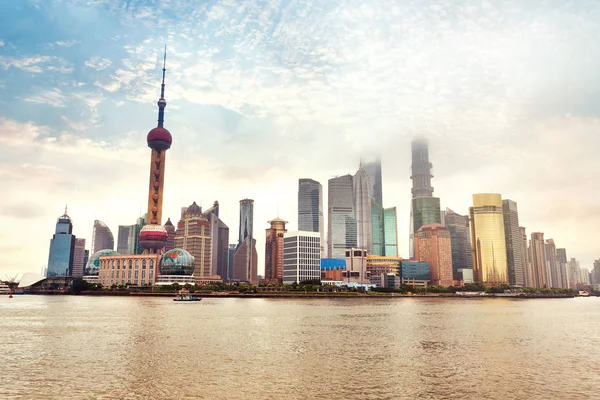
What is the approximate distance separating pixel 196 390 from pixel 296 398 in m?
8.80

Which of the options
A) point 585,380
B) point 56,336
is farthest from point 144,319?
point 585,380

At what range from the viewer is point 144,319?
110250mm

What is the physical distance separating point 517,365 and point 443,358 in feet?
26.5

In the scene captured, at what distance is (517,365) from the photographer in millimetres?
56562

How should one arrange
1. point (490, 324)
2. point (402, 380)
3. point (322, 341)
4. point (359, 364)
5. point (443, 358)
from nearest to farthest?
point (402, 380) < point (359, 364) < point (443, 358) < point (322, 341) < point (490, 324)

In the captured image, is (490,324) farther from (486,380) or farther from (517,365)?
(486,380)

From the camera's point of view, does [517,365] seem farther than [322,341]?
No

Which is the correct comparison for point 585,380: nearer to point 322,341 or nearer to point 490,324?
point 322,341

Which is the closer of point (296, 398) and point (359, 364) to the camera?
point (296, 398)

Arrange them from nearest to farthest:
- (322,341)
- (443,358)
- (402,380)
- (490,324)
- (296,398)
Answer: (296,398)
(402,380)
(443,358)
(322,341)
(490,324)

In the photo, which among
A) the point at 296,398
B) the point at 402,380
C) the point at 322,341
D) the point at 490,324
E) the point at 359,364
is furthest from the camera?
the point at 490,324

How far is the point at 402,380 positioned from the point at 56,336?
182 feet

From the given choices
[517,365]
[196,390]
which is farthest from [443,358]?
[196,390]

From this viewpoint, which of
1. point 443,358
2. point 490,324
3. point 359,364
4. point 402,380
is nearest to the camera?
point 402,380
